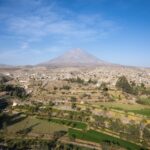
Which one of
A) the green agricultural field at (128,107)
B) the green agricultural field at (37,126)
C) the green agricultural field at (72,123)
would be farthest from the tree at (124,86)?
the green agricultural field at (37,126)

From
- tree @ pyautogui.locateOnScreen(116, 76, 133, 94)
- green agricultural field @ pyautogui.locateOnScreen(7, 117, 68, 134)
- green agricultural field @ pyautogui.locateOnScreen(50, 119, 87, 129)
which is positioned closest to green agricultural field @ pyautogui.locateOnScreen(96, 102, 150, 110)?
green agricultural field @ pyautogui.locateOnScreen(50, 119, 87, 129)

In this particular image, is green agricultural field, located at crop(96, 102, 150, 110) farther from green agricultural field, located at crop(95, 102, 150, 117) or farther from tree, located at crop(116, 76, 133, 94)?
tree, located at crop(116, 76, 133, 94)

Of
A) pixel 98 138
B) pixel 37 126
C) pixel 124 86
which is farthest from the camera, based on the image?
pixel 124 86

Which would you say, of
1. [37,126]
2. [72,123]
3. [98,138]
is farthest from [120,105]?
[37,126]

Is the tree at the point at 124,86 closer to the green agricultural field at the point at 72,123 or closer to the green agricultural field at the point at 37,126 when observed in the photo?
the green agricultural field at the point at 72,123

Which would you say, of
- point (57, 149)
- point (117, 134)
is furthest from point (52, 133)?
point (117, 134)

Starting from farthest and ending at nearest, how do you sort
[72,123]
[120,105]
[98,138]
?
[120,105] → [72,123] → [98,138]

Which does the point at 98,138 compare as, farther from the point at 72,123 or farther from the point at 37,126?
the point at 37,126

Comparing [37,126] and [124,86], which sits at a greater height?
[124,86]

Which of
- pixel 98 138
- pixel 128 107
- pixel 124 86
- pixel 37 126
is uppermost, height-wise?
pixel 124 86
